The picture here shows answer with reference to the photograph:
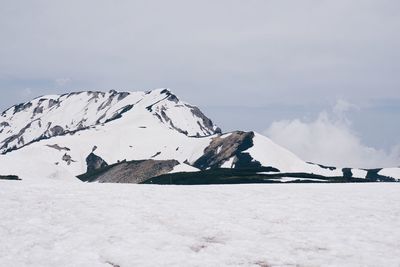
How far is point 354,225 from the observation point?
871 inches

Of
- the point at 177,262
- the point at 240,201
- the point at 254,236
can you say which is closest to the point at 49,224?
the point at 177,262

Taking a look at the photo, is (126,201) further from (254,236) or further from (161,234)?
(254,236)

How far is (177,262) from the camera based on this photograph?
652 inches

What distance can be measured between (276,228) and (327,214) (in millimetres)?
4184

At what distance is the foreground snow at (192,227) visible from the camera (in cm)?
1712

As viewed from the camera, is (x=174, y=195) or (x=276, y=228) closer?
(x=276, y=228)

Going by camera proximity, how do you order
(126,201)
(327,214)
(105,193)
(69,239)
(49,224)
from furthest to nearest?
(105,193) → (126,201) → (327,214) → (49,224) → (69,239)

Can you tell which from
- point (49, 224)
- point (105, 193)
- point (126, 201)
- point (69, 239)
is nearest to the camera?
point (69, 239)

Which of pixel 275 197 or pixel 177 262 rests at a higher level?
pixel 275 197

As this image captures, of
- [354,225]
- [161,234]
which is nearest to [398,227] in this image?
[354,225]

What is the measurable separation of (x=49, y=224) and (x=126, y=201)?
565cm

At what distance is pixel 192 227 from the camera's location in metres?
21.1

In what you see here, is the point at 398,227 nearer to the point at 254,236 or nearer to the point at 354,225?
the point at 354,225

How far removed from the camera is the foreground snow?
17.1 metres
